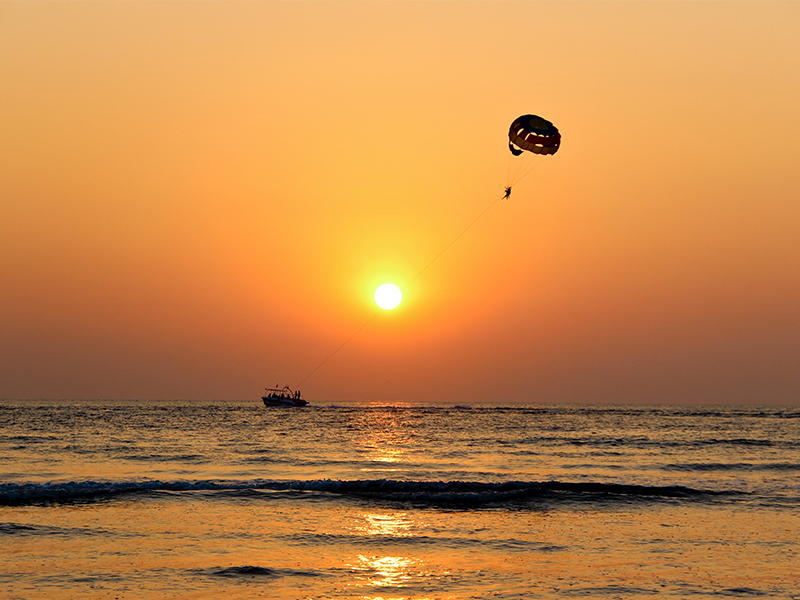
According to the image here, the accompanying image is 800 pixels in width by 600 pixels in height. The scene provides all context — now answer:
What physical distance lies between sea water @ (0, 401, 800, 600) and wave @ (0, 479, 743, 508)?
0.09 m

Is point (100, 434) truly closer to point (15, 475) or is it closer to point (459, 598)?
point (15, 475)

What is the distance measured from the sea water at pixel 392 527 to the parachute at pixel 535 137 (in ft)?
52.5

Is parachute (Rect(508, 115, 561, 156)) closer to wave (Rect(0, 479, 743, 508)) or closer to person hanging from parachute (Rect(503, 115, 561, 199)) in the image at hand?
person hanging from parachute (Rect(503, 115, 561, 199))

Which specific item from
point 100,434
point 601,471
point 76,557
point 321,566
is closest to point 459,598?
point 321,566

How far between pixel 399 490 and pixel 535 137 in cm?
Result: 1909

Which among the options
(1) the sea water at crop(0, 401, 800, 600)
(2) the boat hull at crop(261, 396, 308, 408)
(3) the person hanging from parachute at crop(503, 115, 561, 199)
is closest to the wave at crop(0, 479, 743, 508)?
(1) the sea water at crop(0, 401, 800, 600)

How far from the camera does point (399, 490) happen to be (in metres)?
26.2

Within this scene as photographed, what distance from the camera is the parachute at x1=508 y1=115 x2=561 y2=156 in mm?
34969

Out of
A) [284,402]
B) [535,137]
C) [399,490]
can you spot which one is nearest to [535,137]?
[535,137]

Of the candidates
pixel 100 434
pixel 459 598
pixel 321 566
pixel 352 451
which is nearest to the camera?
pixel 459 598

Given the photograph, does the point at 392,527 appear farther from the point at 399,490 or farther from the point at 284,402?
the point at 284,402

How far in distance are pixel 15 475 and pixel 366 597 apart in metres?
22.5

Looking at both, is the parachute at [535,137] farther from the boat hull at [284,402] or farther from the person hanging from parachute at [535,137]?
the boat hull at [284,402]

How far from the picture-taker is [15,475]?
1131 inches
